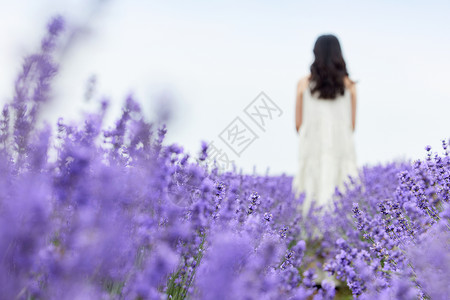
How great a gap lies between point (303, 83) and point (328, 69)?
1.40 ft

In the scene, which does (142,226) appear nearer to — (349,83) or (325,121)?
(325,121)

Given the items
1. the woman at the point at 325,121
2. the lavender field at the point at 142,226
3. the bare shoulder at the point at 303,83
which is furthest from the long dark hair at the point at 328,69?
the lavender field at the point at 142,226

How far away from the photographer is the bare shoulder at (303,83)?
16.4 feet

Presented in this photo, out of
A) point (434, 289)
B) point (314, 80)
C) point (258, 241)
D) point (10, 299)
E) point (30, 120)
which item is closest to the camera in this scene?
point (10, 299)

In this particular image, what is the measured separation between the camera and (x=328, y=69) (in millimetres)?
4684

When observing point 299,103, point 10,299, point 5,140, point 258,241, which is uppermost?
point 299,103

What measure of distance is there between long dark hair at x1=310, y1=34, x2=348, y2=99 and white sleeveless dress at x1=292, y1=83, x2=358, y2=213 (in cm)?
13

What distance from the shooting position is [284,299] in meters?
1.31

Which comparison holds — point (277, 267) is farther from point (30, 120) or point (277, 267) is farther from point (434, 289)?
point (30, 120)

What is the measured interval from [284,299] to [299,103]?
3.92 meters

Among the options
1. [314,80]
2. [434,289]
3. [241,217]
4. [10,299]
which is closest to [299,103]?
[314,80]

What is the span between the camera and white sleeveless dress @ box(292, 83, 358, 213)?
4730mm

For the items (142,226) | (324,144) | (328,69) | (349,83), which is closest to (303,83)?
(328,69)

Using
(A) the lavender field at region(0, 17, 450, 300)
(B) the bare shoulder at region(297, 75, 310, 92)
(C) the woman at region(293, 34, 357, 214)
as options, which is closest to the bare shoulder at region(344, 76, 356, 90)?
(C) the woman at region(293, 34, 357, 214)
